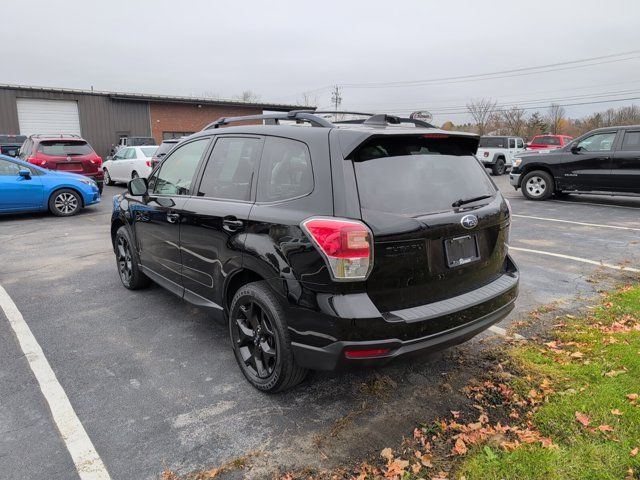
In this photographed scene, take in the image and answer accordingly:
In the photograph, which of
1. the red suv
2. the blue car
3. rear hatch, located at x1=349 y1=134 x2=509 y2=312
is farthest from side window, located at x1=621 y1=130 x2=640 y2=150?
the red suv

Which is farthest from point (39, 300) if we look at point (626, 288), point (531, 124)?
point (531, 124)

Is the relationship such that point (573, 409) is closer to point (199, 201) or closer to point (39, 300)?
point (199, 201)

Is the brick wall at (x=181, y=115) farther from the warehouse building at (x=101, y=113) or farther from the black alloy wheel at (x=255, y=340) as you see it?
the black alloy wheel at (x=255, y=340)

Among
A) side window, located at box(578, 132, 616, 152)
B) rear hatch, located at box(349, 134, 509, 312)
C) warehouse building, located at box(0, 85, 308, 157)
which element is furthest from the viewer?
warehouse building, located at box(0, 85, 308, 157)

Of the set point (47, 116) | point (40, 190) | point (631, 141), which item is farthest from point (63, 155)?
point (47, 116)

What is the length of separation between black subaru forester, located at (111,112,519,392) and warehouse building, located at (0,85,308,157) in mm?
27588

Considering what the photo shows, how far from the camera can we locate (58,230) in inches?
350

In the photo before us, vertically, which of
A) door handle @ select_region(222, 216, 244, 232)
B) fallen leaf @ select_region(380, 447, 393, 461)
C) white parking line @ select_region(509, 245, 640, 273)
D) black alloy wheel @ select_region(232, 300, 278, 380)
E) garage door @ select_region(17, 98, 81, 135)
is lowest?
fallen leaf @ select_region(380, 447, 393, 461)

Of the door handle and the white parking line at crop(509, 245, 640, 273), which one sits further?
the white parking line at crop(509, 245, 640, 273)

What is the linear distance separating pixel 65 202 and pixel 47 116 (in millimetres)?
19815

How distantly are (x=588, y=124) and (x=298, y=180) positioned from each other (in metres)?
57.8

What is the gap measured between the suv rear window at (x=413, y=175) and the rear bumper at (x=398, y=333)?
0.59 m

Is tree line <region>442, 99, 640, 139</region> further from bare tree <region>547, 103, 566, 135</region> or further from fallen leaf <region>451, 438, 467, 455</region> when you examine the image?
fallen leaf <region>451, 438, 467, 455</region>

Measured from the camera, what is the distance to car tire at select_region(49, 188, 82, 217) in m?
10.3
